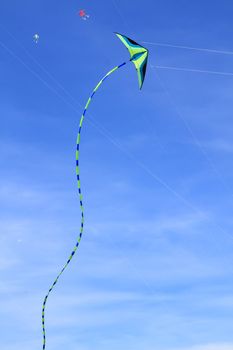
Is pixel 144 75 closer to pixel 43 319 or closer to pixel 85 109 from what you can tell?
pixel 85 109

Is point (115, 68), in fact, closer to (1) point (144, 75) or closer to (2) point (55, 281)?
(1) point (144, 75)

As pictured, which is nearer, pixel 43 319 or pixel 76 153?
pixel 43 319

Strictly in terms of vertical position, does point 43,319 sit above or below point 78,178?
below

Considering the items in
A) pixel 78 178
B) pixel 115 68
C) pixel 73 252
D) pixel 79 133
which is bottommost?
pixel 73 252

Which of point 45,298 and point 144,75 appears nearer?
point 45,298

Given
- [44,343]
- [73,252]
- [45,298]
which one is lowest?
[44,343]

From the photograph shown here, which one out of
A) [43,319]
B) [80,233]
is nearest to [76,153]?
[80,233]

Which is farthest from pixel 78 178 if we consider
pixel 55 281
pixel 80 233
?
pixel 55 281

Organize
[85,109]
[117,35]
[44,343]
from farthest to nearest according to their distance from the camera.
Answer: [117,35] < [85,109] < [44,343]

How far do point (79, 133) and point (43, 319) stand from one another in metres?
10.8

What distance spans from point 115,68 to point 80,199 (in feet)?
27.1

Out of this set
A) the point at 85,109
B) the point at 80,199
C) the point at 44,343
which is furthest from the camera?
the point at 85,109

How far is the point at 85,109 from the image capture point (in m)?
28.4

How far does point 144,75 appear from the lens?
3084cm
